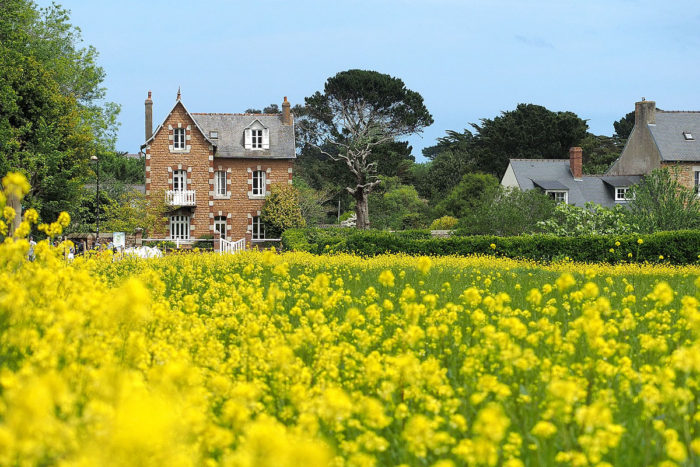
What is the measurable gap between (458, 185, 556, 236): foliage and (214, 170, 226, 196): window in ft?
64.0

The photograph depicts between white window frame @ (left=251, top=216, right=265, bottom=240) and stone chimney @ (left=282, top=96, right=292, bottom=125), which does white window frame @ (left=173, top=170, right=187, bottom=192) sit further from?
stone chimney @ (left=282, top=96, right=292, bottom=125)

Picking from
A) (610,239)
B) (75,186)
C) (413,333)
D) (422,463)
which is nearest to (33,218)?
(413,333)

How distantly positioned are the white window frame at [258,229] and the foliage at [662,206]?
24346 mm

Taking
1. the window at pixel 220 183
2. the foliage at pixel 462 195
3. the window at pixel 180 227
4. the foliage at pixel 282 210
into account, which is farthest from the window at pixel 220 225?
the foliage at pixel 462 195

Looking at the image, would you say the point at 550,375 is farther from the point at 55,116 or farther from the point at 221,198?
the point at 221,198

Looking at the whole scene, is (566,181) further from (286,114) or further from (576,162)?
(286,114)

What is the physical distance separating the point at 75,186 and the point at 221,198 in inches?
454

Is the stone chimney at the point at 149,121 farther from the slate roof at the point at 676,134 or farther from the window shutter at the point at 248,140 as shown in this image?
the slate roof at the point at 676,134

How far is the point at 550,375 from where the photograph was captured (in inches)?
190

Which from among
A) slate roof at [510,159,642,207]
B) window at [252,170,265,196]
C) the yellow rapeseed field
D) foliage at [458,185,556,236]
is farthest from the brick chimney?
the yellow rapeseed field

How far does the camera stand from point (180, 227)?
43812 millimetres

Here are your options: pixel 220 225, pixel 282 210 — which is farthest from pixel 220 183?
pixel 282 210

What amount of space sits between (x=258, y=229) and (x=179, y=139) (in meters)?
7.62

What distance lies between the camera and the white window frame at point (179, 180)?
43.6 meters
